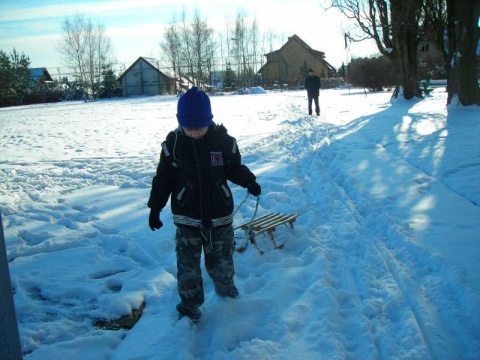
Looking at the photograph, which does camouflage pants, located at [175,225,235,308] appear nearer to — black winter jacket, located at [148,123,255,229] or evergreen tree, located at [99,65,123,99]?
black winter jacket, located at [148,123,255,229]

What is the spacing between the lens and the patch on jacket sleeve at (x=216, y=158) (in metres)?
3.12

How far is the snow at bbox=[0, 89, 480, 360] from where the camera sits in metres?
2.92

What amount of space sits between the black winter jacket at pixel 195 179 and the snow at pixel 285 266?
76 centimetres

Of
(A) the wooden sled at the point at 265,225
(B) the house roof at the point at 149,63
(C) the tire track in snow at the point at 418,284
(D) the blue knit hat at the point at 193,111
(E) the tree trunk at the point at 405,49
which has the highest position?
(B) the house roof at the point at 149,63

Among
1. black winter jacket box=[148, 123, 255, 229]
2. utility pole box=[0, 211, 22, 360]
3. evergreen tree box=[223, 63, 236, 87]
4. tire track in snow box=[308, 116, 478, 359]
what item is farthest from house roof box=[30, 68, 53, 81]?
utility pole box=[0, 211, 22, 360]

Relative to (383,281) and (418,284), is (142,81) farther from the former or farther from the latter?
(418,284)

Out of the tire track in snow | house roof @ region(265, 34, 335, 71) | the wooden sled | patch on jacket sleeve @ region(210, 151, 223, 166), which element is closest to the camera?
the tire track in snow

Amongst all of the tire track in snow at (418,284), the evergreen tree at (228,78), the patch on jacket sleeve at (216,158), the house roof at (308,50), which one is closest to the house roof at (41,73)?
the evergreen tree at (228,78)

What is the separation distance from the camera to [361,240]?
4.51 m

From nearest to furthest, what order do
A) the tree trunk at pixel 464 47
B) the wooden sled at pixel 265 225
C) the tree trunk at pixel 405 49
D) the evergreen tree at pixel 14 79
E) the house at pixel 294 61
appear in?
1. the wooden sled at pixel 265 225
2. the tree trunk at pixel 464 47
3. the tree trunk at pixel 405 49
4. the evergreen tree at pixel 14 79
5. the house at pixel 294 61

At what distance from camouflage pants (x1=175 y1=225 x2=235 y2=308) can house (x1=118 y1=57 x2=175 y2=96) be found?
54807mm

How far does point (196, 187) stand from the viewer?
10.1 feet

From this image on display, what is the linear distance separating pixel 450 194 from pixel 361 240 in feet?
7.37

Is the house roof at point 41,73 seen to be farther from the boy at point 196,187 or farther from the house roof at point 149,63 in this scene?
the boy at point 196,187
